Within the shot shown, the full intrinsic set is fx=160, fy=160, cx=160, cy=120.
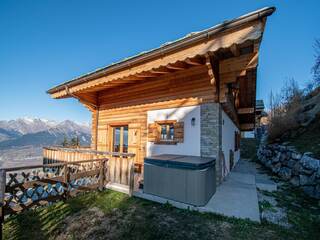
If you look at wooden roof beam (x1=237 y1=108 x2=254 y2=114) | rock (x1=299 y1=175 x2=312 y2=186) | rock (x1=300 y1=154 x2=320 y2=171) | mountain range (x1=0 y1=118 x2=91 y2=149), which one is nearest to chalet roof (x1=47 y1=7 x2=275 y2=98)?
rock (x1=300 y1=154 x2=320 y2=171)

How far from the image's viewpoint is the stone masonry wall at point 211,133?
4.65 meters

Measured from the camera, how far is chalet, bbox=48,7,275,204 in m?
3.53

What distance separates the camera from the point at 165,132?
5.80 metres

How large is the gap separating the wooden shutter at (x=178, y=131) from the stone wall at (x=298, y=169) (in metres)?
3.81

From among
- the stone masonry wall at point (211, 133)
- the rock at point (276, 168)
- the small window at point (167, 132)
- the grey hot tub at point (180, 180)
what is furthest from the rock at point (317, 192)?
the small window at point (167, 132)

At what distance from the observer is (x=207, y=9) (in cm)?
738

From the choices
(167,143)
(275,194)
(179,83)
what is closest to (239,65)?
(179,83)

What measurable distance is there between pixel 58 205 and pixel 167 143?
346 cm

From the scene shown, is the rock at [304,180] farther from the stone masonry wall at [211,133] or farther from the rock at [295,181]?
the stone masonry wall at [211,133]

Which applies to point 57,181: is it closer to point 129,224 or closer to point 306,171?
point 129,224

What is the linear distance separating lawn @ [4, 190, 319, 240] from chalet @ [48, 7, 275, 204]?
4.34ft

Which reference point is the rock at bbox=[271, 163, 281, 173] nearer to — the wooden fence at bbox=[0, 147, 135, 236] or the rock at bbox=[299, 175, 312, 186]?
the rock at bbox=[299, 175, 312, 186]

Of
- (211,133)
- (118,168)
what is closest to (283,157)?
(211,133)

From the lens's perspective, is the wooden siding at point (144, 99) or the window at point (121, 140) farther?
the window at point (121, 140)
